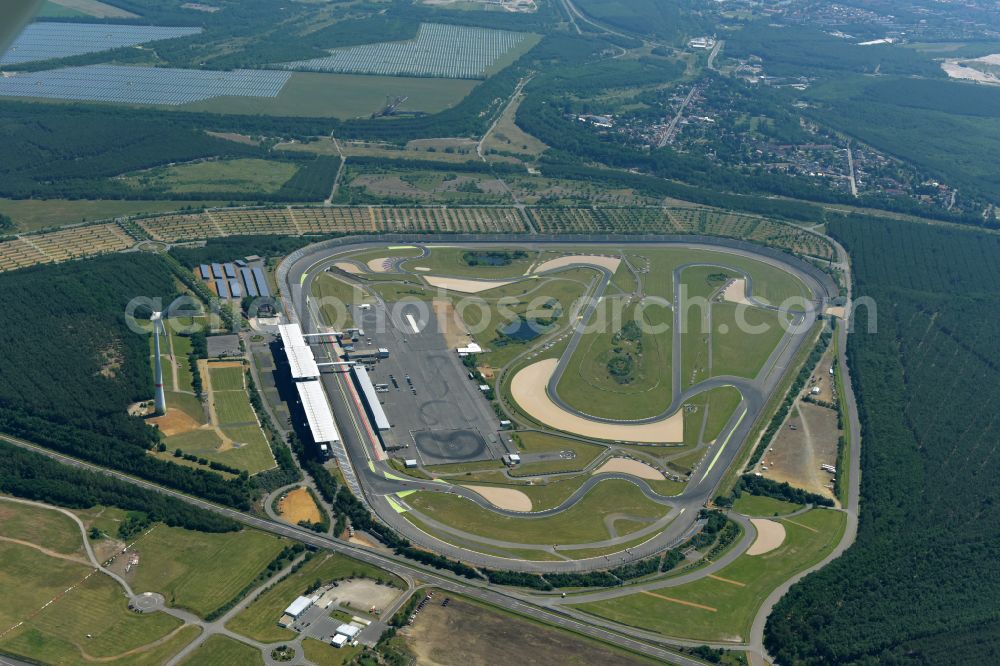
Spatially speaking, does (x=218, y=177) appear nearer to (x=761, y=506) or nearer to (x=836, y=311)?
(x=836, y=311)

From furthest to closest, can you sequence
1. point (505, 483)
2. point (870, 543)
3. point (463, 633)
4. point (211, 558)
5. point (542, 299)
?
1. point (542, 299)
2. point (505, 483)
3. point (870, 543)
4. point (211, 558)
5. point (463, 633)

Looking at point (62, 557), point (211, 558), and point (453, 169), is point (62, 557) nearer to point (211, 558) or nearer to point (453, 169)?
point (211, 558)

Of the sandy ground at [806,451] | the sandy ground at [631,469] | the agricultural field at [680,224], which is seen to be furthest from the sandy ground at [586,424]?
the agricultural field at [680,224]

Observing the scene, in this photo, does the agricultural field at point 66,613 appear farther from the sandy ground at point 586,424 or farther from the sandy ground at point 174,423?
the sandy ground at point 586,424

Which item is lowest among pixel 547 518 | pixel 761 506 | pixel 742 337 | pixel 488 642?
pixel 742 337

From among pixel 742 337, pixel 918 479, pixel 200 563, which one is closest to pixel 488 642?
pixel 200 563

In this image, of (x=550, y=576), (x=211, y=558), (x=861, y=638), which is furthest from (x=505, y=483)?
(x=861, y=638)
